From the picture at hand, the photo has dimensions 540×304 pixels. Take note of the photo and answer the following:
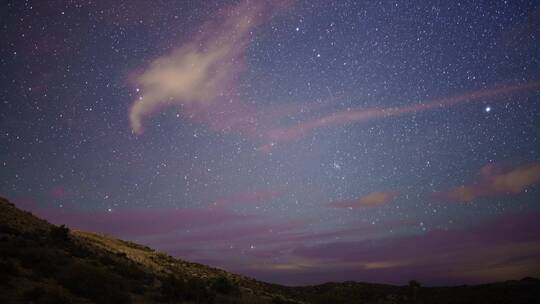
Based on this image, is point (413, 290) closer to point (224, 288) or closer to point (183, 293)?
point (224, 288)

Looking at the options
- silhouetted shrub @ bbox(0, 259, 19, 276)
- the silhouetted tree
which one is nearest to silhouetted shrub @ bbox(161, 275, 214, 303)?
silhouetted shrub @ bbox(0, 259, 19, 276)

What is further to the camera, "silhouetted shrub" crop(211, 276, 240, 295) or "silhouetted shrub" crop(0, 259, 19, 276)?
"silhouetted shrub" crop(211, 276, 240, 295)

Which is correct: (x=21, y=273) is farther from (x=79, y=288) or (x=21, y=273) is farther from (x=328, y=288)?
(x=328, y=288)

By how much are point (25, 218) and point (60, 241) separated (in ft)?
32.3

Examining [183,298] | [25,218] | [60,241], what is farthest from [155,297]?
[25,218]

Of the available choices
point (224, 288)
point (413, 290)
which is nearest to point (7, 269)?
point (224, 288)

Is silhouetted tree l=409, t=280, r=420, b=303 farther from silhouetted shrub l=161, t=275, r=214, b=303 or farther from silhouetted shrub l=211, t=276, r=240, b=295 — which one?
silhouetted shrub l=161, t=275, r=214, b=303

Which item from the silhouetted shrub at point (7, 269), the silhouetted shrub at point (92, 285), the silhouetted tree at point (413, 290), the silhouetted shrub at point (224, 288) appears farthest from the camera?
the silhouetted tree at point (413, 290)

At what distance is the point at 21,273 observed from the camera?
1474cm

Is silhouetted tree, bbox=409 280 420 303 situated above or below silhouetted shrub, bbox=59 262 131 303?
below

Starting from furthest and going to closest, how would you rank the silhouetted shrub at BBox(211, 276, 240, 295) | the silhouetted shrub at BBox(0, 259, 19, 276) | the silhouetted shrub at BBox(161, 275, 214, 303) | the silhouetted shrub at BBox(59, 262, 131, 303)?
the silhouetted shrub at BBox(211, 276, 240, 295), the silhouetted shrub at BBox(161, 275, 214, 303), the silhouetted shrub at BBox(59, 262, 131, 303), the silhouetted shrub at BBox(0, 259, 19, 276)

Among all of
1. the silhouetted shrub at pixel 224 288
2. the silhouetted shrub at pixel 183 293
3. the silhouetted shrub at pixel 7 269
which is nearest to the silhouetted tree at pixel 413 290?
the silhouetted shrub at pixel 224 288

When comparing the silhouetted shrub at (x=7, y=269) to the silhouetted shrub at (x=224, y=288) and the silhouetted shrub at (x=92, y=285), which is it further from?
the silhouetted shrub at (x=224, y=288)

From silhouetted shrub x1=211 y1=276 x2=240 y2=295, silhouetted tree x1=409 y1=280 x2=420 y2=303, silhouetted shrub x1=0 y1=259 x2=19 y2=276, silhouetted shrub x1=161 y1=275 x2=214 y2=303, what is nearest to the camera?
silhouetted shrub x1=0 y1=259 x2=19 y2=276
